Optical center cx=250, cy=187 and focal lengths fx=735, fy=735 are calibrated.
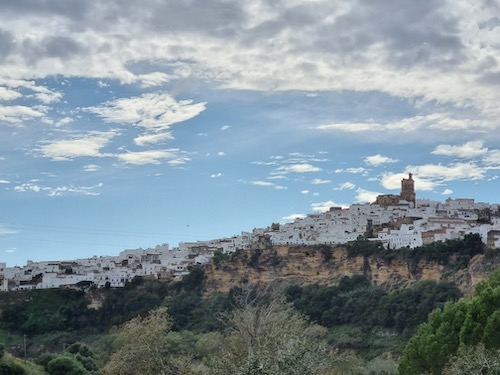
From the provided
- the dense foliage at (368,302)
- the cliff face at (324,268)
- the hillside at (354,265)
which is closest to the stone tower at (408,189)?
the hillside at (354,265)

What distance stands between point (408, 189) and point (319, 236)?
1719cm

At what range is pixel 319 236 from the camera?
63500 millimetres

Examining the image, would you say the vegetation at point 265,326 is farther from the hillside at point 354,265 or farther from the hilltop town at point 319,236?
the hilltop town at point 319,236

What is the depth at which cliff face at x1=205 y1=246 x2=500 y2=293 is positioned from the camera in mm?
46500

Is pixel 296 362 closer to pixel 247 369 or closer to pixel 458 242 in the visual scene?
pixel 247 369

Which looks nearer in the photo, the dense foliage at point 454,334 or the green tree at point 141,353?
the dense foliage at point 454,334

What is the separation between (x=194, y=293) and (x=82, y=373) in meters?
31.1

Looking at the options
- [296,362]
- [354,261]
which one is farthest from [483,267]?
[296,362]

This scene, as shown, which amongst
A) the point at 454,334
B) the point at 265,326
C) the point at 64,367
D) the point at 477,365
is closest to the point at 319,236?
the point at 64,367

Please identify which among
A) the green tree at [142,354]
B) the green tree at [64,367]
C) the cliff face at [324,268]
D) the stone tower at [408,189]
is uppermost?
the stone tower at [408,189]

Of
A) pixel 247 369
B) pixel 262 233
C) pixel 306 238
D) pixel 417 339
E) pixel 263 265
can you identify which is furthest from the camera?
pixel 262 233

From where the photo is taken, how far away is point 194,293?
6097 centimetres

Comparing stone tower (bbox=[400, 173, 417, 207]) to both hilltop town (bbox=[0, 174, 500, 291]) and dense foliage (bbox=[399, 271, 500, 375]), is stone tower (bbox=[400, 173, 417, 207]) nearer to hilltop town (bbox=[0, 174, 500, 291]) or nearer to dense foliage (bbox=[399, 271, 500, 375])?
hilltop town (bbox=[0, 174, 500, 291])

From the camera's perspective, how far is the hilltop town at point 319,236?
187 ft
